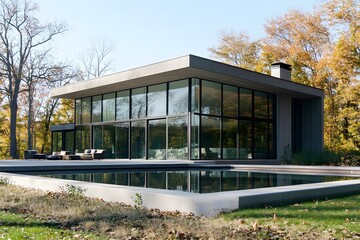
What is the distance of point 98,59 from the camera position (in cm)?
3903

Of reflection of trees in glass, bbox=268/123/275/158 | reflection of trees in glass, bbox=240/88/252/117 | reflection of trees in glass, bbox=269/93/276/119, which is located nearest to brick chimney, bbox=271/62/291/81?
reflection of trees in glass, bbox=269/93/276/119

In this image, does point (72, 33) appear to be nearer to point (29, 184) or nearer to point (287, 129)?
point (287, 129)

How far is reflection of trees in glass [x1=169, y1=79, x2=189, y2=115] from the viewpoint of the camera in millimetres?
17266

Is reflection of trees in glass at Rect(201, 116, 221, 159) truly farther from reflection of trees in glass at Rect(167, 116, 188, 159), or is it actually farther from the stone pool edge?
the stone pool edge

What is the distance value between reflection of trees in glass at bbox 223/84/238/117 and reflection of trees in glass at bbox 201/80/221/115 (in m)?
0.45

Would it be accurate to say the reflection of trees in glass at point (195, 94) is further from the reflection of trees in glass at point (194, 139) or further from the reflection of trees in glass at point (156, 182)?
the reflection of trees in glass at point (156, 182)

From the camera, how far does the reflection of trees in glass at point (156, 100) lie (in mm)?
18359

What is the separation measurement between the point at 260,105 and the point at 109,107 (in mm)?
8086

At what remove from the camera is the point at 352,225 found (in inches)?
182

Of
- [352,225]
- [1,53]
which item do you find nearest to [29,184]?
[352,225]

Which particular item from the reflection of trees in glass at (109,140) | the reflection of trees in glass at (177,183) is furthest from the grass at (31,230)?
the reflection of trees in glass at (109,140)

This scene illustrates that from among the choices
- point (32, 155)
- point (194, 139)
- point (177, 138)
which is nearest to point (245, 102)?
point (194, 139)

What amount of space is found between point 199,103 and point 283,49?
1568cm

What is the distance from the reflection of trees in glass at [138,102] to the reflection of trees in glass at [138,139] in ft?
1.45
